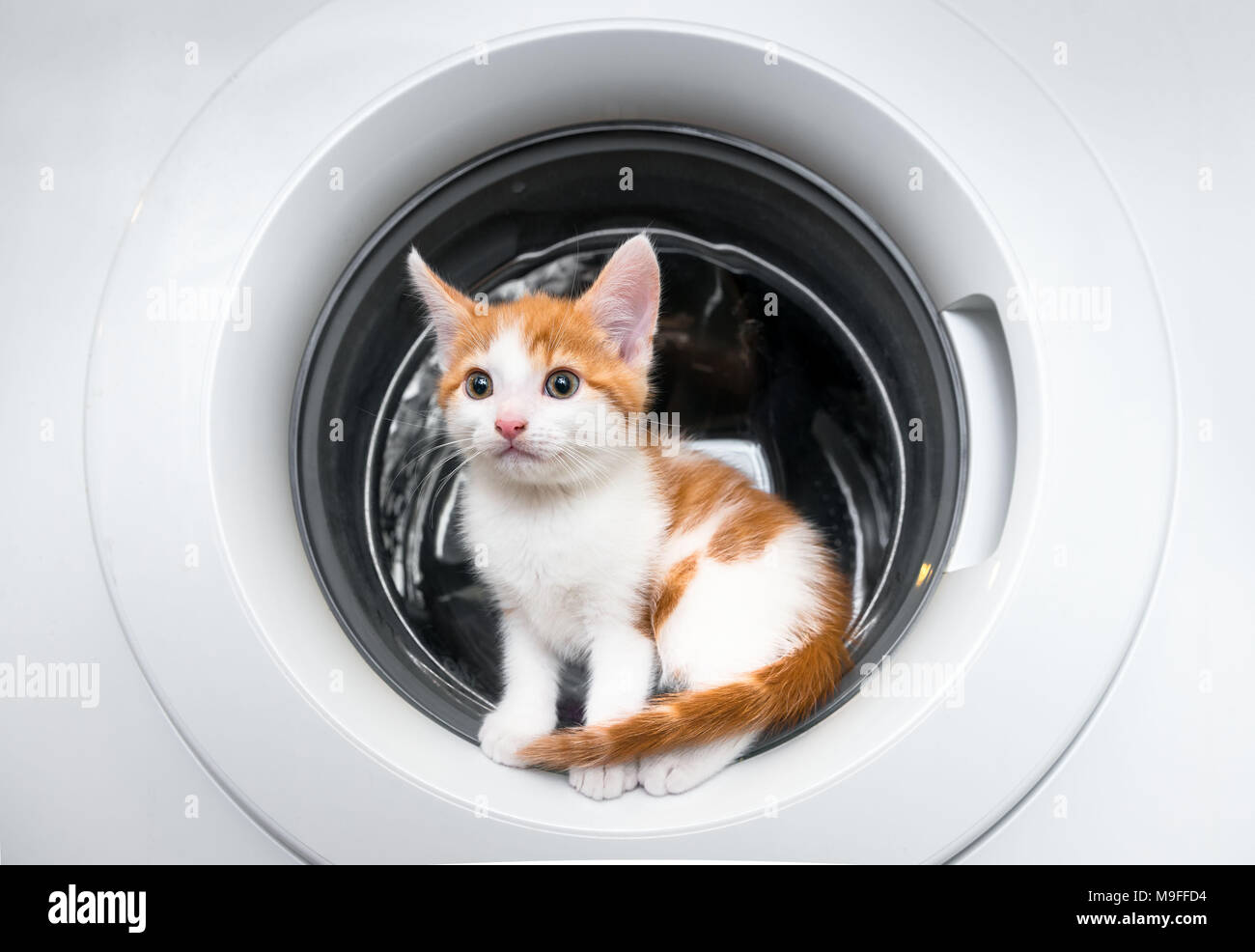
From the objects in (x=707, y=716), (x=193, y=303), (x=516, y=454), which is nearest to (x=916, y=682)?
(x=707, y=716)

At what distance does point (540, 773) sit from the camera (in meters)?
0.83

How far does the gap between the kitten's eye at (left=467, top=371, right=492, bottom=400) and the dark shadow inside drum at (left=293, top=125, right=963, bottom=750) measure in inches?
5.9

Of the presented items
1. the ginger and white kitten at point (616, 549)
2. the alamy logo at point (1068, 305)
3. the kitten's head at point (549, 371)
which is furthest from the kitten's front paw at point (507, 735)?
the alamy logo at point (1068, 305)

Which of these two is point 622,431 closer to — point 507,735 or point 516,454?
point 516,454

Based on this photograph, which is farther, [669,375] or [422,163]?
[669,375]

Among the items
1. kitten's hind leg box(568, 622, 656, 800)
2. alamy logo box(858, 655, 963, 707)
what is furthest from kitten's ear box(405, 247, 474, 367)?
alamy logo box(858, 655, 963, 707)

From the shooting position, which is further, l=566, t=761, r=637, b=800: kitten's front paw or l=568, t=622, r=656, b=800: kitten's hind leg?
l=568, t=622, r=656, b=800: kitten's hind leg

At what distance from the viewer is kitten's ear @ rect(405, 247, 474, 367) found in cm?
95

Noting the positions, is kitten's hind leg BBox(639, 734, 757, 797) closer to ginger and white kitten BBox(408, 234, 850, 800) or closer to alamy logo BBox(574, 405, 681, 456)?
ginger and white kitten BBox(408, 234, 850, 800)

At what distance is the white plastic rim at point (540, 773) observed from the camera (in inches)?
29.1

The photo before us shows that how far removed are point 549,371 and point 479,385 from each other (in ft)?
0.28

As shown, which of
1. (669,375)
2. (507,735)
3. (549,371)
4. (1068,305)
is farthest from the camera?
(669,375)
